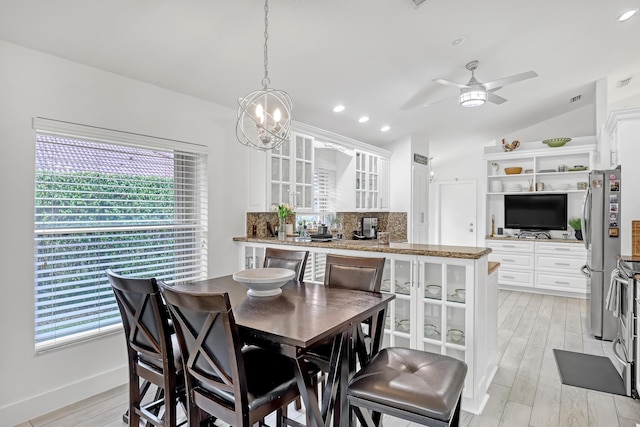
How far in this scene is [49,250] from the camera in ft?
8.23

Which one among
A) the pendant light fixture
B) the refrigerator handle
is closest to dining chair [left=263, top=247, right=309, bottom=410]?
the pendant light fixture

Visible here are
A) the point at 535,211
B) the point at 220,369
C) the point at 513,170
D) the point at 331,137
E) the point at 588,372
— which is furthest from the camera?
the point at 513,170

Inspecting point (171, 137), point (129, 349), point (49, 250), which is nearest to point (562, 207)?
point (171, 137)

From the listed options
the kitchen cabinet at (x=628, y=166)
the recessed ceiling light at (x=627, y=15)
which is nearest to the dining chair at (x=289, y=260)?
the kitchen cabinet at (x=628, y=166)

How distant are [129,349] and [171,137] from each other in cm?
191

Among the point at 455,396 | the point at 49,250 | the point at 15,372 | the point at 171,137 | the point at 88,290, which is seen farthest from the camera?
the point at 171,137

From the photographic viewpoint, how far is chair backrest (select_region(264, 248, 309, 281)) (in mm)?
2726

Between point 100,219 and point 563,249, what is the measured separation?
632cm

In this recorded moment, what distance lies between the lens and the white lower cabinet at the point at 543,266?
18.1 ft

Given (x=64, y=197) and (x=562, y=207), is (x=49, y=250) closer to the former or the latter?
(x=64, y=197)

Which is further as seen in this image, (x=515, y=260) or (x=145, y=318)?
(x=515, y=260)

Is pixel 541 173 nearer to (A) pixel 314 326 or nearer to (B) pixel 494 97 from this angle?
(B) pixel 494 97

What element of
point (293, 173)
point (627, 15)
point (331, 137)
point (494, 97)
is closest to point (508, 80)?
point (494, 97)

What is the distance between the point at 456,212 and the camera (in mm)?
7965
